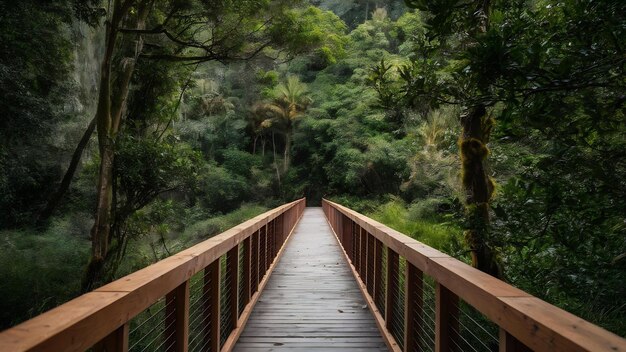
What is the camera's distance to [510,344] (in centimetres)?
140

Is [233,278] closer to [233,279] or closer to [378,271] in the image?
[233,279]

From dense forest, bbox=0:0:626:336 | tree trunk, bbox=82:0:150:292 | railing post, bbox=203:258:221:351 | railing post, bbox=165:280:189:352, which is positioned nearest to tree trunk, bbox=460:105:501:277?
dense forest, bbox=0:0:626:336

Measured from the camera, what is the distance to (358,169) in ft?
78.1

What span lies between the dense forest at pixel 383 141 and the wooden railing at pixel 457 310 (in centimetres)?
65

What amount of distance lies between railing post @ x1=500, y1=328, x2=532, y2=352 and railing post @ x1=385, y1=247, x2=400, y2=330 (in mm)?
1965

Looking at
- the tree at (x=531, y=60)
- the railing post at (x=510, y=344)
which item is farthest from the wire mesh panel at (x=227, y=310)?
the railing post at (x=510, y=344)

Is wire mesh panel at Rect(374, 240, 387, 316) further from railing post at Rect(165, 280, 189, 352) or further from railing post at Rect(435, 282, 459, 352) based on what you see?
railing post at Rect(165, 280, 189, 352)

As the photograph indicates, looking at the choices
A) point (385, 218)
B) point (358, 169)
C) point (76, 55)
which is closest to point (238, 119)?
point (358, 169)

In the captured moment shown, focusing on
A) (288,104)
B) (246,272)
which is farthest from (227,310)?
(288,104)

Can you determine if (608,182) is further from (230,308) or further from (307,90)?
(307,90)

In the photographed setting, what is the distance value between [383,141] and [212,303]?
A: 2055 centimetres

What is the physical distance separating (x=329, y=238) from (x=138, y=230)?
4.68 m

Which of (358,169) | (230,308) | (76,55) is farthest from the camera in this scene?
(358,169)

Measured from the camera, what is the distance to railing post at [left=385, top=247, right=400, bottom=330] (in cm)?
341
